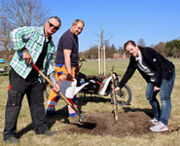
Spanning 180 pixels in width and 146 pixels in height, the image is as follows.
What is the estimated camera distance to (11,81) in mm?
3006

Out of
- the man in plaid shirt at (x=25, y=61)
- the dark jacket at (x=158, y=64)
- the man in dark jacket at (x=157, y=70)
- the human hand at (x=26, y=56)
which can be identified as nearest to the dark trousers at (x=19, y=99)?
the man in plaid shirt at (x=25, y=61)

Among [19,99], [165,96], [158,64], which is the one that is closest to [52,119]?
[19,99]

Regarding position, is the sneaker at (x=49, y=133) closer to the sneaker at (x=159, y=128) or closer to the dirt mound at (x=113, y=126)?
the dirt mound at (x=113, y=126)

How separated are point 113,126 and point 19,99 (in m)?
1.84

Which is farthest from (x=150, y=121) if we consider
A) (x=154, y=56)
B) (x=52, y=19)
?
(x=52, y=19)

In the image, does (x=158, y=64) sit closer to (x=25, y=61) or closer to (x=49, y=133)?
(x=25, y=61)

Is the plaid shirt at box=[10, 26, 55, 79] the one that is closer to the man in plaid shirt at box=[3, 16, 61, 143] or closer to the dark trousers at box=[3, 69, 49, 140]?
the man in plaid shirt at box=[3, 16, 61, 143]

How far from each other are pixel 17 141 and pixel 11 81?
104cm

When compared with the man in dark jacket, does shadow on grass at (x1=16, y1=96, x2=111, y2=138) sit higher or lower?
lower

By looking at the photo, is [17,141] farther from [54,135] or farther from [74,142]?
[74,142]

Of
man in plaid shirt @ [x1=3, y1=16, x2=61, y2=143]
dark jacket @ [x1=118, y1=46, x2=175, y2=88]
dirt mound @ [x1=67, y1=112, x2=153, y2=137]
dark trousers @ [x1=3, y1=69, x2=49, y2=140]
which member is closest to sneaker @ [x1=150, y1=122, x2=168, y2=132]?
dirt mound @ [x1=67, y1=112, x2=153, y2=137]

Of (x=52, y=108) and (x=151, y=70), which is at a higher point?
(x=151, y=70)

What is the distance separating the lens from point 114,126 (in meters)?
3.64

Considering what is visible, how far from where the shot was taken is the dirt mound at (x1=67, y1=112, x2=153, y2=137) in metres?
3.49
